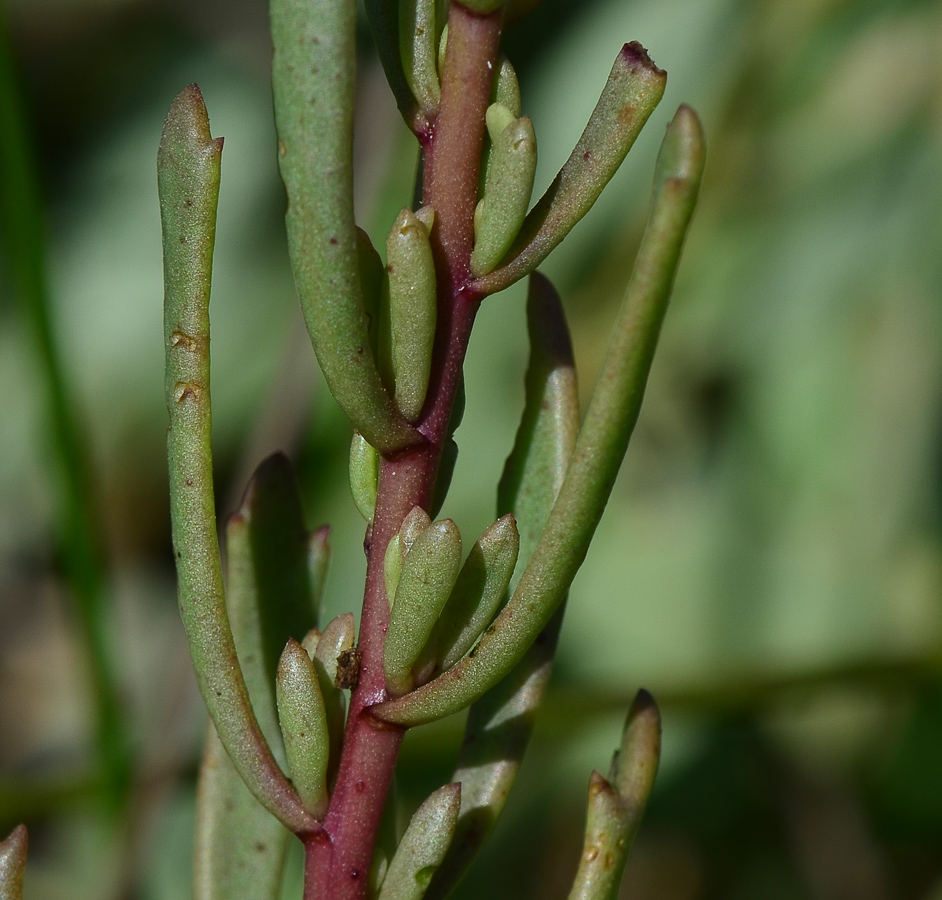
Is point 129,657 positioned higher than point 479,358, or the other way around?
point 479,358

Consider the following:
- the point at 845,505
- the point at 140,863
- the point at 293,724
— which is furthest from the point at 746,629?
the point at 293,724

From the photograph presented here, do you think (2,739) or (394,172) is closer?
(394,172)

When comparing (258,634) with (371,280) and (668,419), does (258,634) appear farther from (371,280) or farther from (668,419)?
(668,419)

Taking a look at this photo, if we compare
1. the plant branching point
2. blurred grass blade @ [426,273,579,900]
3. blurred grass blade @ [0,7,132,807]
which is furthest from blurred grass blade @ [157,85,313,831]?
blurred grass blade @ [0,7,132,807]

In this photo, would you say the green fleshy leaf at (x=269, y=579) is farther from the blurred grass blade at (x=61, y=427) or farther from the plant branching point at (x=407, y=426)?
the blurred grass blade at (x=61, y=427)

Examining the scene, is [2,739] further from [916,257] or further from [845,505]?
[916,257]

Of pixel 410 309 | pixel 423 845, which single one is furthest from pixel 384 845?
pixel 410 309
